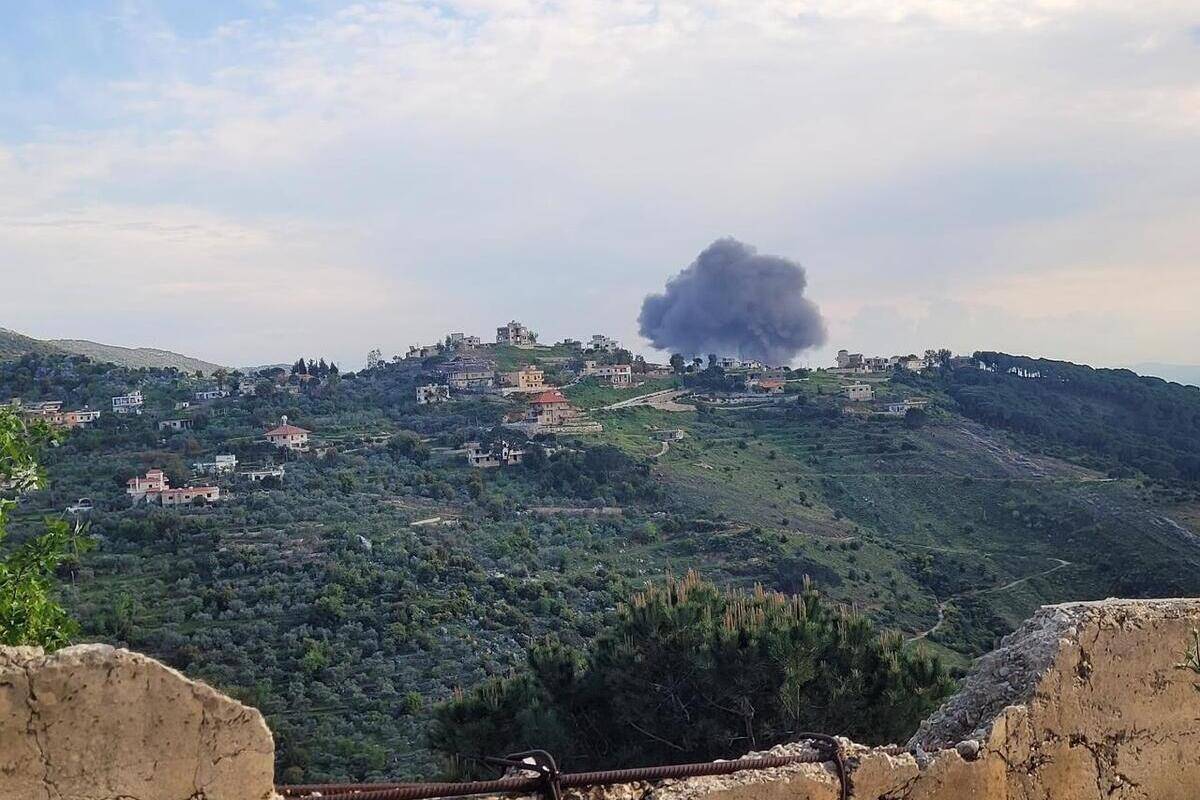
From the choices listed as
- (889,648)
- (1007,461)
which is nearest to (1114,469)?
(1007,461)

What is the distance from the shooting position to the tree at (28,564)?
5984mm

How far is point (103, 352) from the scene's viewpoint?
86000 mm

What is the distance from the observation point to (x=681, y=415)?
52.3 m

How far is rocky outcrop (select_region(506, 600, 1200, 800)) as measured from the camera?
395 cm

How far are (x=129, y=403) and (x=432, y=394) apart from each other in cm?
1453

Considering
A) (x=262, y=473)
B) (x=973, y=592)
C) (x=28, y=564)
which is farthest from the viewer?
(x=262, y=473)

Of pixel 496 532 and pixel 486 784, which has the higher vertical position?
pixel 486 784

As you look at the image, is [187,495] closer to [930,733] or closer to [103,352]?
[930,733]

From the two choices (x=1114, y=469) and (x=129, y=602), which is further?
(x=1114, y=469)

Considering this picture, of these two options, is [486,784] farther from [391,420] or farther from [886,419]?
[886,419]

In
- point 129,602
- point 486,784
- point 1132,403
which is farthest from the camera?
point 1132,403

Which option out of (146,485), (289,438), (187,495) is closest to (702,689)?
(187,495)

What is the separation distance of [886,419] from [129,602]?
38881mm

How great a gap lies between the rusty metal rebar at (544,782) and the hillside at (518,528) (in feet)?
36.2
